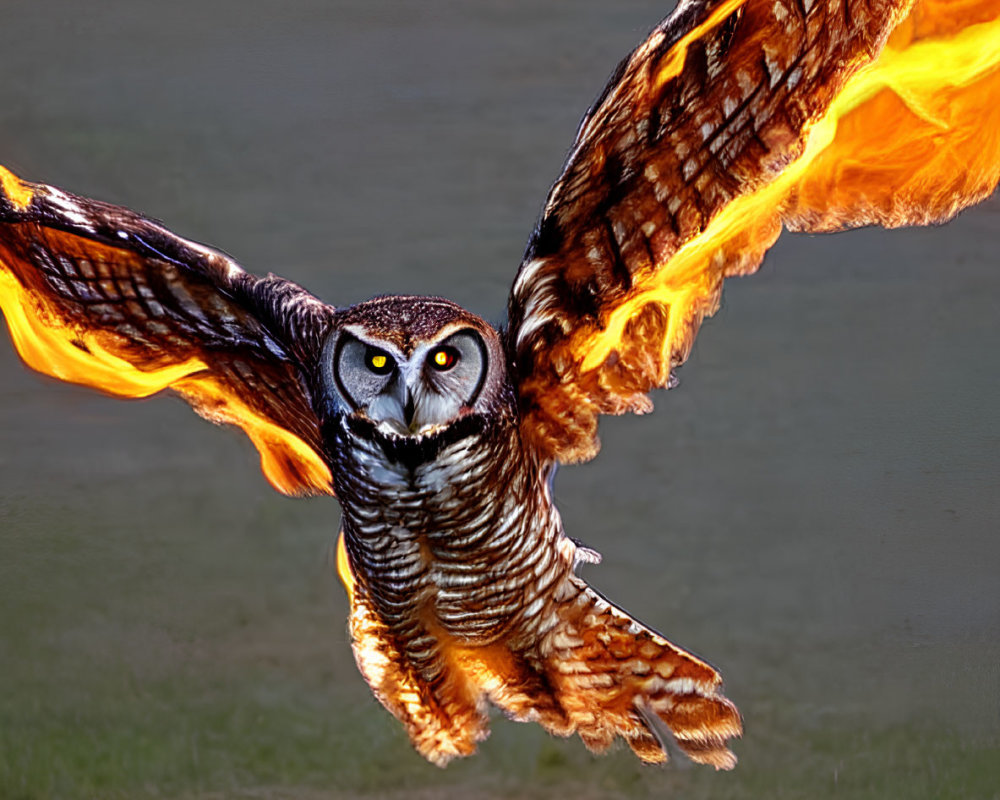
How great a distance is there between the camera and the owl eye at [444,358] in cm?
84

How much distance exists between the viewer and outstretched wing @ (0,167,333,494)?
102 cm

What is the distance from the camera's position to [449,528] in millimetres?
918

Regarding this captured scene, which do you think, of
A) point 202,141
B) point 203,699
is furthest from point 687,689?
point 202,141

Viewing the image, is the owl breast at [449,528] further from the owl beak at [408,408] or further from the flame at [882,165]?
the flame at [882,165]

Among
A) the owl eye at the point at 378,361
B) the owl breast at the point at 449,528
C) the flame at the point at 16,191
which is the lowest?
the owl breast at the point at 449,528

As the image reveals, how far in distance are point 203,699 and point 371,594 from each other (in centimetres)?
85

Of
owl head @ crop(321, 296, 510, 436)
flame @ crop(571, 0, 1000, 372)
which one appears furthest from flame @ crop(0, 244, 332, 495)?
flame @ crop(571, 0, 1000, 372)

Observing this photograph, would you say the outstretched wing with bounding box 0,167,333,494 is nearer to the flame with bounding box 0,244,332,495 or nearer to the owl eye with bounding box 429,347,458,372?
the flame with bounding box 0,244,332,495

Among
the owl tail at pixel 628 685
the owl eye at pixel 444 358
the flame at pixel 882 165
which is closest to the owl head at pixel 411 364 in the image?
the owl eye at pixel 444 358

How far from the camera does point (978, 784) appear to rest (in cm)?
163

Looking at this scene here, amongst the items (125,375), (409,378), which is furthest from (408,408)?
(125,375)

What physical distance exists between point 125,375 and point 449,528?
49 centimetres

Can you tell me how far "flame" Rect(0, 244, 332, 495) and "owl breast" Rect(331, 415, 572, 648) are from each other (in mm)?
238

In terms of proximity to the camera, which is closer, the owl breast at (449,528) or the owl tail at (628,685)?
the owl breast at (449,528)
